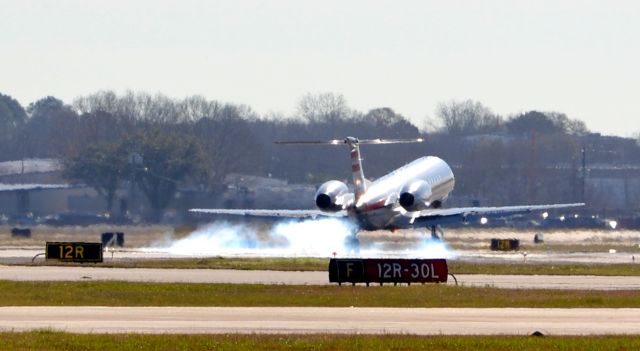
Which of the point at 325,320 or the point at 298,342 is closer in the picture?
the point at 298,342

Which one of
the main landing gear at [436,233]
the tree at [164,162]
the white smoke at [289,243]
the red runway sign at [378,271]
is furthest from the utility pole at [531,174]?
the red runway sign at [378,271]

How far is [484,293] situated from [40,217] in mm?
105053

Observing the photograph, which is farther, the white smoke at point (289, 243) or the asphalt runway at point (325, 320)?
the white smoke at point (289, 243)

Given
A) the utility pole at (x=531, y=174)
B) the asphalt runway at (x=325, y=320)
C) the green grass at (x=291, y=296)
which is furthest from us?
the utility pole at (x=531, y=174)

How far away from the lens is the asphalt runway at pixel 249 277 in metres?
66.2

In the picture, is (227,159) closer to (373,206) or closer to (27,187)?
(27,187)

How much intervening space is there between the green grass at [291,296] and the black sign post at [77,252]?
19123 mm

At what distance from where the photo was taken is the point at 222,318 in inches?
1859

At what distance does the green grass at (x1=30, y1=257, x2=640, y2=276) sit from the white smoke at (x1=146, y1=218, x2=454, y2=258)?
706cm

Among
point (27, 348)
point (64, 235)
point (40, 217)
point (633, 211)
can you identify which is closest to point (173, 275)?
point (27, 348)

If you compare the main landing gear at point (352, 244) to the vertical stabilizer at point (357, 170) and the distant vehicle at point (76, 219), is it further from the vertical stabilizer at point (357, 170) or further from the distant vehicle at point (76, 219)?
the distant vehicle at point (76, 219)

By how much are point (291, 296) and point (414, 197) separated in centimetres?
4133

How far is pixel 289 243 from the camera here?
344 ft

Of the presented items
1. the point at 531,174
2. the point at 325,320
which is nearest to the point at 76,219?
the point at 531,174
